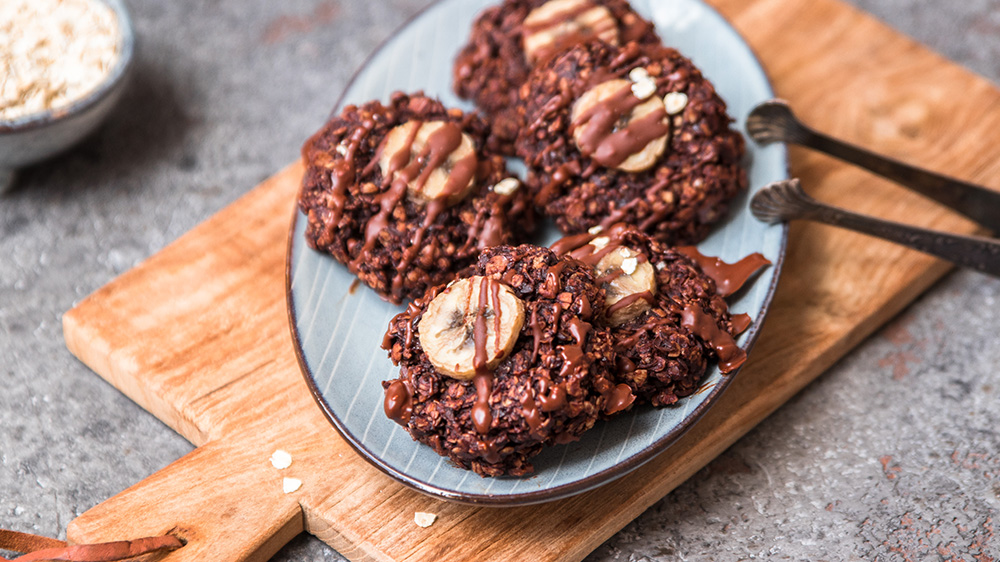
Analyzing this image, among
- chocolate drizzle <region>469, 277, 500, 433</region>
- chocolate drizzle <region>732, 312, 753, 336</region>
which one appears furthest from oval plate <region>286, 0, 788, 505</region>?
chocolate drizzle <region>469, 277, 500, 433</region>

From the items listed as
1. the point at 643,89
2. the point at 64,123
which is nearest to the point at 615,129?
the point at 643,89

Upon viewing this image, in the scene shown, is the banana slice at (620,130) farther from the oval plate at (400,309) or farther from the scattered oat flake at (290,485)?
the scattered oat flake at (290,485)

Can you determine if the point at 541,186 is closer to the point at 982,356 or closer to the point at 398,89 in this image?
the point at 398,89

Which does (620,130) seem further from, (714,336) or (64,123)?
(64,123)

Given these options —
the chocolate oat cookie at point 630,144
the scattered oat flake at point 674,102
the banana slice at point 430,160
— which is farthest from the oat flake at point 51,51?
the scattered oat flake at point 674,102

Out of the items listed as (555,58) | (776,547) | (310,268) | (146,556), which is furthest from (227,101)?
(776,547)

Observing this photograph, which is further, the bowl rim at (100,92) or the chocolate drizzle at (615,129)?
the bowl rim at (100,92)
